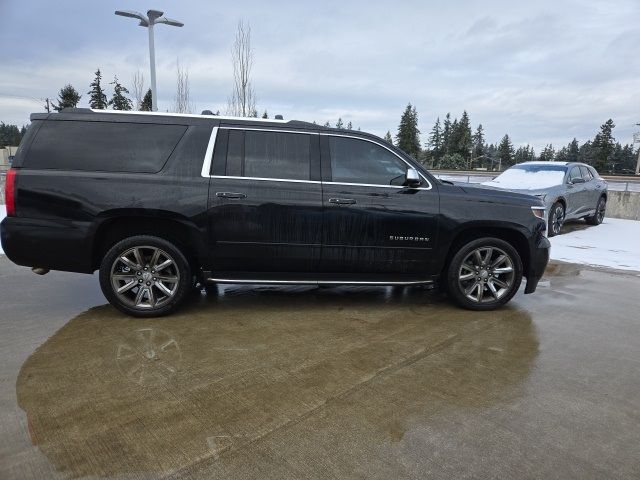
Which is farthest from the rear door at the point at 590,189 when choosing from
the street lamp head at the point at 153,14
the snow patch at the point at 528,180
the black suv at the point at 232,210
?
→ the street lamp head at the point at 153,14

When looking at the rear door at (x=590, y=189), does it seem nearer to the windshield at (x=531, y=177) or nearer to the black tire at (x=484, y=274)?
the windshield at (x=531, y=177)

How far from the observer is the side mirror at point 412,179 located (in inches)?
182

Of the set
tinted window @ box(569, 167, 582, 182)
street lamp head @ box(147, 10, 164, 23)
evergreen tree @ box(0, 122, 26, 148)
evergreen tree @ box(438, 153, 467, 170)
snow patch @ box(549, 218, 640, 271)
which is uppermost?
evergreen tree @ box(0, 122, 26, 148)

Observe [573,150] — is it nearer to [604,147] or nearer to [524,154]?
[524,154]

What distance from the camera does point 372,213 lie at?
4637mm

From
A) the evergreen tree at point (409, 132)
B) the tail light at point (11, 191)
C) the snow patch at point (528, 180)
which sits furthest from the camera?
the evergreen tree at point (409, 132)

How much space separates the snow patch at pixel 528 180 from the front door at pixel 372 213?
5963 mm

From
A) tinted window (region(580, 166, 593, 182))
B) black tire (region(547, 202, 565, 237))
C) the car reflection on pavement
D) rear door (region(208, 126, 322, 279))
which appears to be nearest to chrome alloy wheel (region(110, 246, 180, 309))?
the car reflection on pavement

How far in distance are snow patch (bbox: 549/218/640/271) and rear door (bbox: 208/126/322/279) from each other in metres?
5.38

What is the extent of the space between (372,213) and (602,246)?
22.7 feet

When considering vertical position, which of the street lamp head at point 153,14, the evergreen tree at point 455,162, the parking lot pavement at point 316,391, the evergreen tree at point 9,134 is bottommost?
the parking lot pavement at point 316,391

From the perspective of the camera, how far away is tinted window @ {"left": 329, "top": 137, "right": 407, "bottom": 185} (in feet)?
15.4

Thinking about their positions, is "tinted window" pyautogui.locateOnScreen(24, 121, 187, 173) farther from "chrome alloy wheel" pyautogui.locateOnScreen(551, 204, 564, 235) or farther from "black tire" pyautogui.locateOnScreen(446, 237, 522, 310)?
"chrome alloy wheel" pyautogui.locateOnScreen(551, 204, 564, 235)

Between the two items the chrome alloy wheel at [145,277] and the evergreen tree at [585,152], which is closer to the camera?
the chrome alloy wheel at [145,277]
